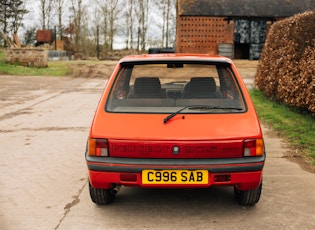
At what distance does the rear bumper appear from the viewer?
12.3 feet

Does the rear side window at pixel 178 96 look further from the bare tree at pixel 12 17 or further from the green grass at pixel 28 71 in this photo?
the bare tree at pixel 12 17

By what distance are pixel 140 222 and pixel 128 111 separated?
107 centimetres

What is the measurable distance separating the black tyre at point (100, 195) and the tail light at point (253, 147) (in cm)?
147

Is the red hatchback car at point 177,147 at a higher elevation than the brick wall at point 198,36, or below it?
below

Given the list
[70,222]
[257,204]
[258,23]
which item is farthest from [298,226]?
[258,23]

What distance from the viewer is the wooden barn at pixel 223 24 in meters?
39.9

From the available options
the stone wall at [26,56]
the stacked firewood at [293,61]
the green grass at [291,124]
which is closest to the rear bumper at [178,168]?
the green grass at [291,124]

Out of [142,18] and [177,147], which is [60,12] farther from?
[177,147]

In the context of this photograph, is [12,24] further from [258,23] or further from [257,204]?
[257,204]

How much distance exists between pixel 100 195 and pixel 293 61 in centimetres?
717

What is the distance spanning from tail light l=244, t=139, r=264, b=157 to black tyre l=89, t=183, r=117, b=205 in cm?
147

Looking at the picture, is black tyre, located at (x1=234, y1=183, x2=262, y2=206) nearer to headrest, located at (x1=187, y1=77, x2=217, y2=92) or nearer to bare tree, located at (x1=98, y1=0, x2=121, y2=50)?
headrest, located at (x1=187, y1=77, x2=217, y2=92)

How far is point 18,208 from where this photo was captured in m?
4.34

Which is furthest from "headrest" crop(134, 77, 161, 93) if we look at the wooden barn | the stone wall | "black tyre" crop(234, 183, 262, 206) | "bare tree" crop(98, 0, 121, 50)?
"bare tree" crop(98, 0, 121, 50)
